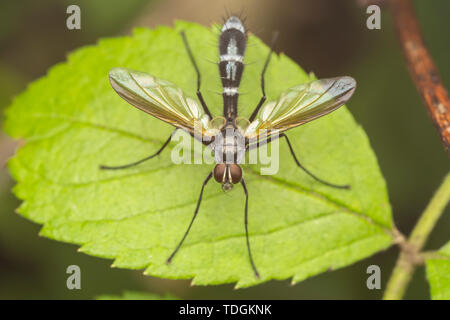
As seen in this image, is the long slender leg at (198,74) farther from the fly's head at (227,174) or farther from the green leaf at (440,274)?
the green leaf at (440,274)

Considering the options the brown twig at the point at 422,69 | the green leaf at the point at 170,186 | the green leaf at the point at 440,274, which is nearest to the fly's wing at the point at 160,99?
the green leaf at the point at 170,186

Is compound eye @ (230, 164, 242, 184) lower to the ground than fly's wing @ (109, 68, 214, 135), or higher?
lower

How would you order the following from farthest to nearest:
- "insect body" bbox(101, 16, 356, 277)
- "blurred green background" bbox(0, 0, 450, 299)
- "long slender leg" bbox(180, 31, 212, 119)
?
"blurred green background" bbox(0, 0, 450, 299) < "long slender leg" bbox(180, 31, 212, 119) < "insect body" bbox(101, 16, 356, 277)

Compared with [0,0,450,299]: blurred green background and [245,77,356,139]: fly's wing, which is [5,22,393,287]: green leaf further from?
[0,0,450,299]: blurred green background

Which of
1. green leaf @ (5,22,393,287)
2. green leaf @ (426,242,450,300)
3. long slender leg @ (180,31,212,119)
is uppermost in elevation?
long slender leg @ (180,31,212,119)

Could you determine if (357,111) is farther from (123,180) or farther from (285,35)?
(123,180)

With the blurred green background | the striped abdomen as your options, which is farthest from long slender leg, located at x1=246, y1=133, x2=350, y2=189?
the blurred green background
